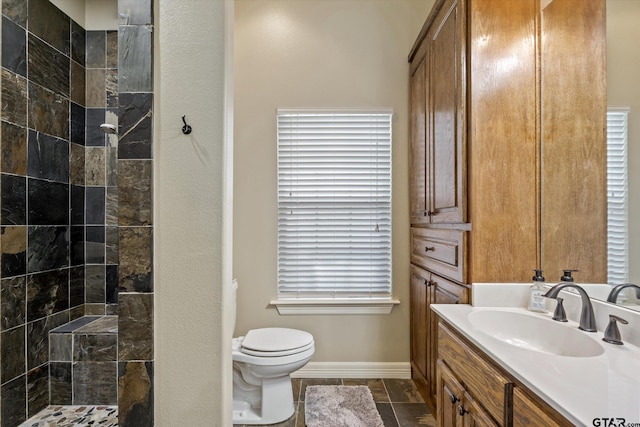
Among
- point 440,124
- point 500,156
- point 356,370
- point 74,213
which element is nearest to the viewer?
point 500,156

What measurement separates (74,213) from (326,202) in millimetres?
1758

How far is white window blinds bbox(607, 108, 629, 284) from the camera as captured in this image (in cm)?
115

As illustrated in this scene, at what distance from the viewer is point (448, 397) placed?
1290mm

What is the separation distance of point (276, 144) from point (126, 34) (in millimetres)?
1310

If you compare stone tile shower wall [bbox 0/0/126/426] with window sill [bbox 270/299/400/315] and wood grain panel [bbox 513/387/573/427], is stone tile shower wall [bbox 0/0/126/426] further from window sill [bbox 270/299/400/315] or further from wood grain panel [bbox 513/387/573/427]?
wood grain panel [bbox 513/387/573/427]

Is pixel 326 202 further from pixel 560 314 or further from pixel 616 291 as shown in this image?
pixel 616 291

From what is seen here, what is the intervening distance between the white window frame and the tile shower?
1.12 meters

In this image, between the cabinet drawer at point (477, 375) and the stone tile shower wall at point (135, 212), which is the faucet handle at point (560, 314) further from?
the stone tile shower wall at point (135, 212)

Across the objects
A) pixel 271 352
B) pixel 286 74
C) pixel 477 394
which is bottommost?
pixel 271 352

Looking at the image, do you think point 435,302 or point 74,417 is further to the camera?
point 435,302

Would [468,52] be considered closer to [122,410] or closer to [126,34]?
[126,34]

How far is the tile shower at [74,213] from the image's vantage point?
1.22 metres

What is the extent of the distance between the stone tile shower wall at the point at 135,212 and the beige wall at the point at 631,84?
175 cm

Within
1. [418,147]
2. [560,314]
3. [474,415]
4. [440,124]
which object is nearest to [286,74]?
[418,147]
